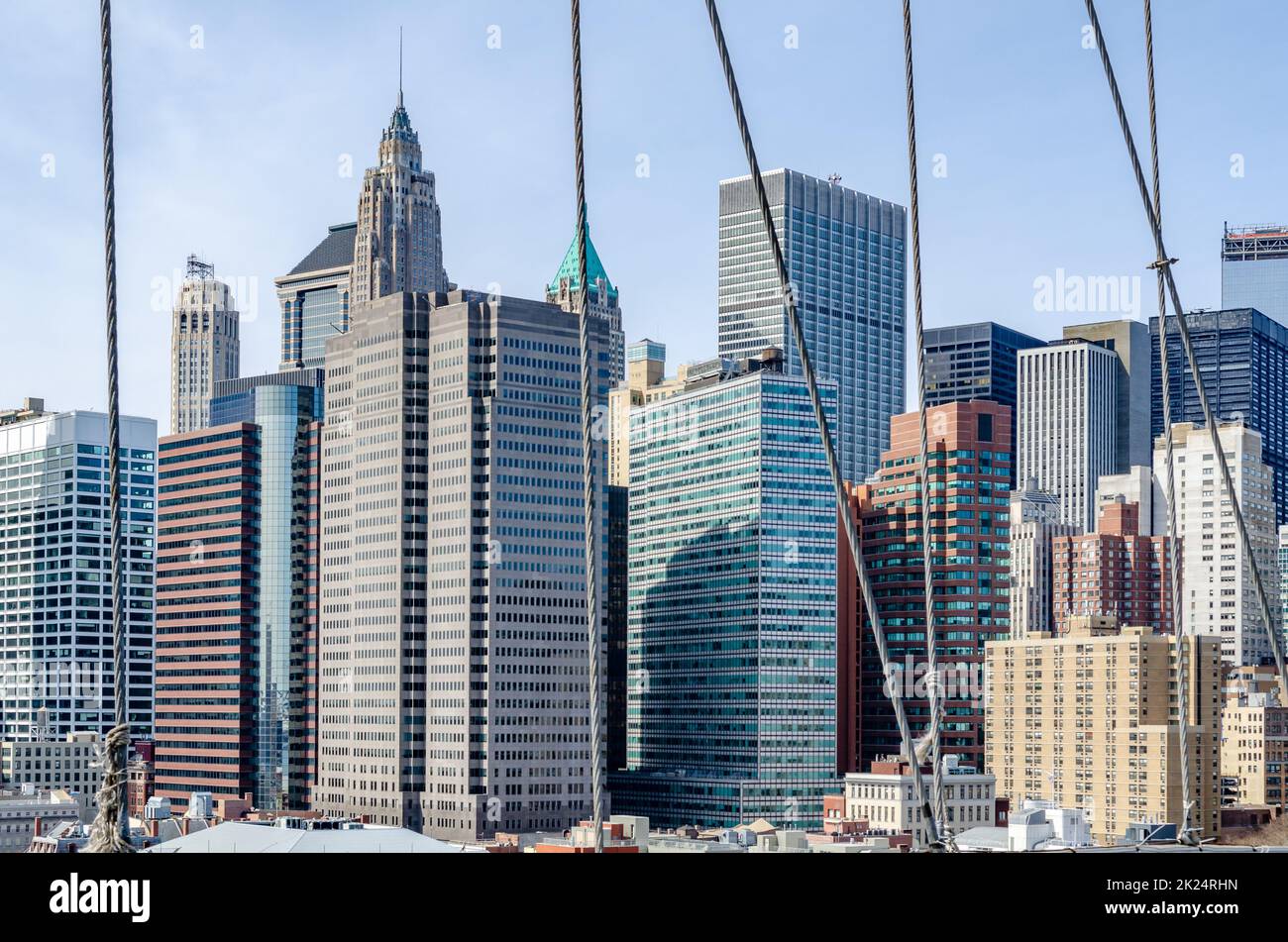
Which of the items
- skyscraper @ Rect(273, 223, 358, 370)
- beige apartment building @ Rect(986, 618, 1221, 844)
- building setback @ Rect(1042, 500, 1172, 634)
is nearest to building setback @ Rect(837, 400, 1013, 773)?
beige apartment building @ Rect(986, 618, 1221, 844)

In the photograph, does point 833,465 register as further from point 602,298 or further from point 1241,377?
point 1241,377

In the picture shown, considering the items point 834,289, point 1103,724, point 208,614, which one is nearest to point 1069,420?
point 834,289

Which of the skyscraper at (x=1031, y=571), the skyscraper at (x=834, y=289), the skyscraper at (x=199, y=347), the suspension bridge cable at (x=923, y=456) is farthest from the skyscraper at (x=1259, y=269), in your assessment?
the suspension bridge cable at (x=923, y=456)

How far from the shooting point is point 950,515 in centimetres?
9469

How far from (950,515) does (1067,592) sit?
2008 centimetres

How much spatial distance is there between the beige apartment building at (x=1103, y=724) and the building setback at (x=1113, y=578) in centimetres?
2778

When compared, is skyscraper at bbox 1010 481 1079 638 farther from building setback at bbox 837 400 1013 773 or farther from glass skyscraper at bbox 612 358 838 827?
glass skyscraper at bbox 612 358 838 827

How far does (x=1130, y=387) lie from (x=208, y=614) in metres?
82.0

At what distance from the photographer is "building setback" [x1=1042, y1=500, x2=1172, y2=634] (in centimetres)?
10844

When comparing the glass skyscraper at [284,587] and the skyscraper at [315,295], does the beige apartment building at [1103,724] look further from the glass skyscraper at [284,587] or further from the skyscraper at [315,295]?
the skyscraper at [315,295]

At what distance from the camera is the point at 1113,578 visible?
109m
